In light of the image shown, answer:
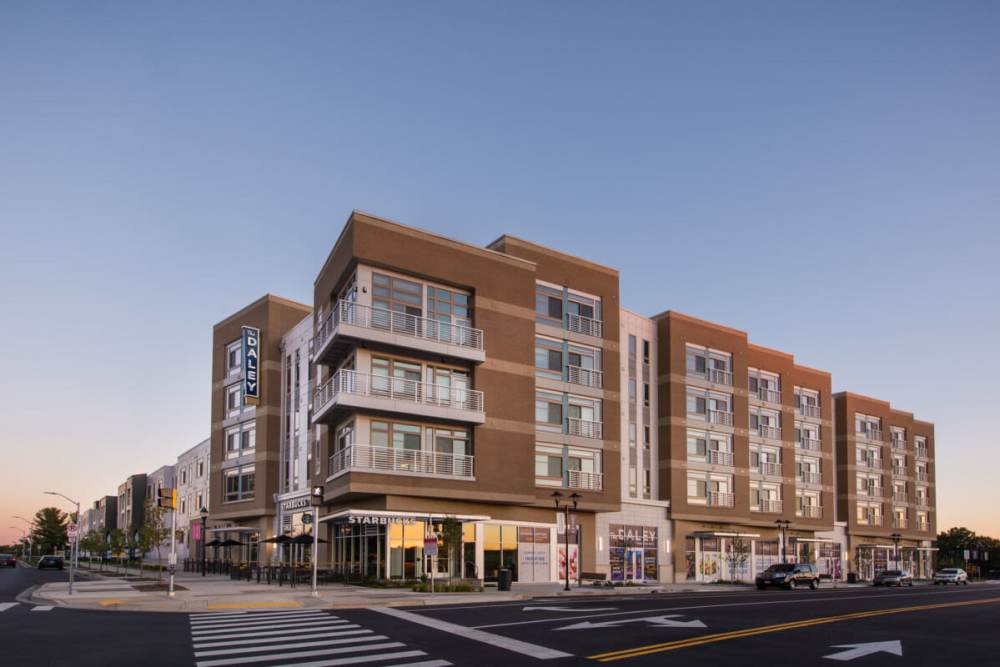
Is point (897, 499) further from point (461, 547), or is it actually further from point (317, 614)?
point (317, 614)

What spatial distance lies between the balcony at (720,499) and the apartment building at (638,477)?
467 cm

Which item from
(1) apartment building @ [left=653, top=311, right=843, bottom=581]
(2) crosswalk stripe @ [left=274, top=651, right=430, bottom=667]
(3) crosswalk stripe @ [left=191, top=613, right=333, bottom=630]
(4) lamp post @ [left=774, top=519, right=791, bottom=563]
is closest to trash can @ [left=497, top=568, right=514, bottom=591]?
(3) crosswalk stripe @ [left=191, top=613, right=333, bottom=630]

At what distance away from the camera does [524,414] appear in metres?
46.6

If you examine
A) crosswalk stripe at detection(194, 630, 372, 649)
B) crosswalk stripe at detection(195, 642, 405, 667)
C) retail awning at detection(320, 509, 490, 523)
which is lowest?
crosswalk stripe at detection(194, 630, 372, 649)

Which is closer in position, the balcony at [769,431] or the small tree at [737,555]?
the small tree at [737,555]

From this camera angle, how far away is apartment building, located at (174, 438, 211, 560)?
81562mm

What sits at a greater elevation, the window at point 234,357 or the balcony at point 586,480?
the window at point 234,357

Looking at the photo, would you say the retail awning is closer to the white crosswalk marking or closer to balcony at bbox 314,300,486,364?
balcony at bbox 314,300,486,364

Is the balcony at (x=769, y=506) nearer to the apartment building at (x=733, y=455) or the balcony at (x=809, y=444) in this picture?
the apartment building at (x=733, y=455)

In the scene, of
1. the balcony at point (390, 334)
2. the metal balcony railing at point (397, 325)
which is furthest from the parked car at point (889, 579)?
the metal balcony railing at point (397, 325)

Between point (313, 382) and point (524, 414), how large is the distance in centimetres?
1708

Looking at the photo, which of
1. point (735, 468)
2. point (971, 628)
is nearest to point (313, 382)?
point (735, 468)

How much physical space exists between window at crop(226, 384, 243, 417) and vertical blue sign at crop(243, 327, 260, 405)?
356 cm

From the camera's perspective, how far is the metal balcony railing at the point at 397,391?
40.7 meters
